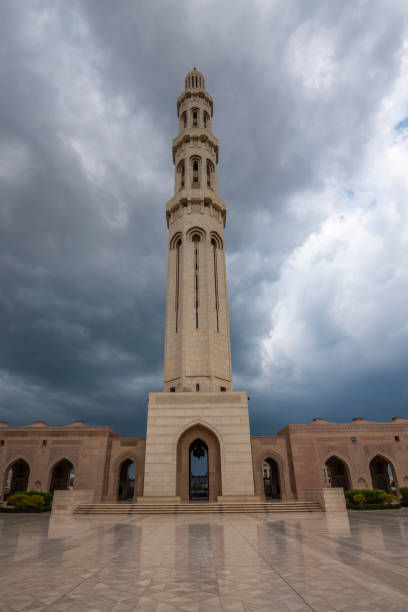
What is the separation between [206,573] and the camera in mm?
5867

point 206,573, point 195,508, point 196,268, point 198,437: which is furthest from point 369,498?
point 196,268

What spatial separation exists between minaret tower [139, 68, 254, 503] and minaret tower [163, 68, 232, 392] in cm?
9

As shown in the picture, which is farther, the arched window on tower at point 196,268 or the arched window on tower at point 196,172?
the arched window on tower at point 196,172

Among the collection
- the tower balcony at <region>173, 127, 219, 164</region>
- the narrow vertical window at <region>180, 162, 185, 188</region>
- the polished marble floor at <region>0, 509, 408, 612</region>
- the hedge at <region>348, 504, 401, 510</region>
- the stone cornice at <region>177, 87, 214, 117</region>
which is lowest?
the hedge at <region>348, 504, 401, 510</region>

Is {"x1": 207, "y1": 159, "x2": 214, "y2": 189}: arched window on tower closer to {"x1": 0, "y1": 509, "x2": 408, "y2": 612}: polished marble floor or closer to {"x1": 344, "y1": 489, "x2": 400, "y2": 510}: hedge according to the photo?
{"x1": 344, "y1": 489, "x2": 400, "y2": 510}: hedge

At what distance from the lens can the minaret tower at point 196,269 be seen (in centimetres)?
2952

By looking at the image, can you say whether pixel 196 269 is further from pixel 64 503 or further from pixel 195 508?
pixel 64 503

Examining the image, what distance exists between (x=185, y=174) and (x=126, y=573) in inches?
1440

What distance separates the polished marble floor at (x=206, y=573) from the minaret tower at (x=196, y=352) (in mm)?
14789

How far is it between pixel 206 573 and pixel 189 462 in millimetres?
21394

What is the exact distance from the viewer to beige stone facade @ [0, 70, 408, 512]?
24891mm

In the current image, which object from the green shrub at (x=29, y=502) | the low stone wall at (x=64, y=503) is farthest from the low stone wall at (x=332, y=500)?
the green shrub at (x=29, y=502)

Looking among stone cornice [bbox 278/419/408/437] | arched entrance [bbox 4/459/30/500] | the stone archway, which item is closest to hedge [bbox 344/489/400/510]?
stone cornice [bbox 278/419/408/437]

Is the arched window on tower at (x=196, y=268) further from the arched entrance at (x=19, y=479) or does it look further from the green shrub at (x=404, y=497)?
the arched entrance at (x=19, y=479)
